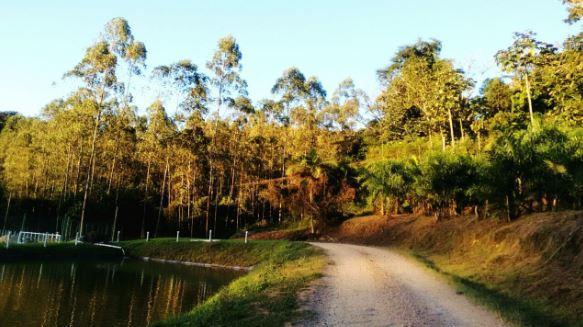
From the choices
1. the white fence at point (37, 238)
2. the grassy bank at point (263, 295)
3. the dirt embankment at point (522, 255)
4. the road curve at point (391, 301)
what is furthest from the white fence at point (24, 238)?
the dirt embankment at point (522, 255)

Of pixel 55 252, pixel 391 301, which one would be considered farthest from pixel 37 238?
pixel 391 301

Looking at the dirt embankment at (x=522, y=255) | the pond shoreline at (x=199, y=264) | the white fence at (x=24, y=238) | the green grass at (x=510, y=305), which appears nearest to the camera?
the green grass at (x=510, y=305)

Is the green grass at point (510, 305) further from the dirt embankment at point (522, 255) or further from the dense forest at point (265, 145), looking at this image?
the dense forest at point (265, 145)

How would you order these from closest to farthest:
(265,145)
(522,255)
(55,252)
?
(522,255)
(55,252)
(265,145)

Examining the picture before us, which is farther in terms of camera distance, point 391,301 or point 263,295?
point 263,295

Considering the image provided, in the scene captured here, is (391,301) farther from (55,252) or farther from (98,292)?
(55,252)

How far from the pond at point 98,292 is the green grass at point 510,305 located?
8.95 meters

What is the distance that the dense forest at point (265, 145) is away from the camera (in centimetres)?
2697

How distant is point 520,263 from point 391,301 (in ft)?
17.5

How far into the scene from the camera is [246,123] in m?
50.7

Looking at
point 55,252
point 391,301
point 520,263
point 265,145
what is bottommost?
point 391,301

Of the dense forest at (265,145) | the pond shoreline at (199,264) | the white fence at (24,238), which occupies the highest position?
the dense forest at (265,145)

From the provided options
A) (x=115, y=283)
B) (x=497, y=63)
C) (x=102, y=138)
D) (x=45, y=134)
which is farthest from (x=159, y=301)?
(x=45, y=134)

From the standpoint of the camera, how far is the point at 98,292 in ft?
54.1
